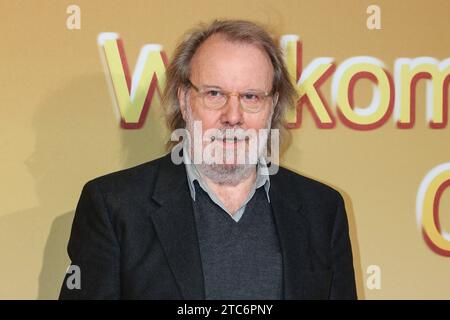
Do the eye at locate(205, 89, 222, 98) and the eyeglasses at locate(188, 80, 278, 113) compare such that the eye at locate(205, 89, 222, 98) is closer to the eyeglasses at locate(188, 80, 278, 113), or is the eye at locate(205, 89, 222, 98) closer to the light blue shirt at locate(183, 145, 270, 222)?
the eyeglasses at locate(188, 80, 278, 113)

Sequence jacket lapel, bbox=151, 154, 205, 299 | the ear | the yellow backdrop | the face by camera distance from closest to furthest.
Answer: jacket lapel, bbox=151, 154, 205, 299 → the face → the ear → the yellow backdrop

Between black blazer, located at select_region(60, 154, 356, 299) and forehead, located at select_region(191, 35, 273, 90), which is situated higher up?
forehead, located at select_region(191, 35, 273, 90)

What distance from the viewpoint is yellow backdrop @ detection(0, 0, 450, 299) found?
1875 millimetres

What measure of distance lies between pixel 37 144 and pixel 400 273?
1146 mm

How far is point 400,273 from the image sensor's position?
2031 millimetres

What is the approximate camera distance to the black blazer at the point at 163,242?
140 cm

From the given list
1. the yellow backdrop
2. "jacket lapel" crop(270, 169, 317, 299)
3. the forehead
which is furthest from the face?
the yellow backdrop

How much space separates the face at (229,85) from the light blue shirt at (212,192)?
3cm

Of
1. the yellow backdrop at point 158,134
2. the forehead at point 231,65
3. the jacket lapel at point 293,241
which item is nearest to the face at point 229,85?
the forehead at point 231,65

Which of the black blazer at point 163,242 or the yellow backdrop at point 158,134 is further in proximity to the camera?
the yellow backdrop at point 158,134

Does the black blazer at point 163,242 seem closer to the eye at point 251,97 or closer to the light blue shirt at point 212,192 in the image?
the light blue shirt at point 212,192

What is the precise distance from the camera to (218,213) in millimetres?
1514
